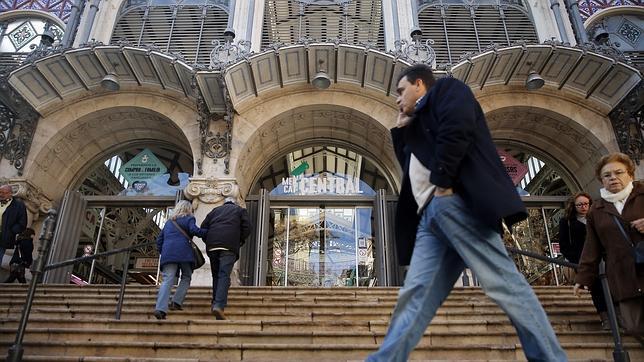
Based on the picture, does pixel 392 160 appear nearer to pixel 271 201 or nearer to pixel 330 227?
pixel 330 227

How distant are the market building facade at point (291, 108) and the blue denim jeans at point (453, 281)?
7754mm

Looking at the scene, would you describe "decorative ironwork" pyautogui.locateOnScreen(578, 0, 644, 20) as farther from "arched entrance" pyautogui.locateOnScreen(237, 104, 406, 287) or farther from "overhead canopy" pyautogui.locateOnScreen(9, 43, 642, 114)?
"arched entrance" pyautogui.locateOnScreen(237, 104, 406, 287)

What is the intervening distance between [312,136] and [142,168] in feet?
15.5

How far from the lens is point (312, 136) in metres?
12.6

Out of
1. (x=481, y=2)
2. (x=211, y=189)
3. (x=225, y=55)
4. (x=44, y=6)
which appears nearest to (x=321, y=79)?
(x=225, y=55)

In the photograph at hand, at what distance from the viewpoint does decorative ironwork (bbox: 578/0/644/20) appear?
520 inches

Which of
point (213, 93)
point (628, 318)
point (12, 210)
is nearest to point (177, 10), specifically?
point (213, 93)

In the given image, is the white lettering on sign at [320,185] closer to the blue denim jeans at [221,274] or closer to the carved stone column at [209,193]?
the carved stone column at [209,193]

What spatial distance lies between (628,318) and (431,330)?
5.81ft

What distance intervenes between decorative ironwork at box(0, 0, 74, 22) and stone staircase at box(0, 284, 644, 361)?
9394mm

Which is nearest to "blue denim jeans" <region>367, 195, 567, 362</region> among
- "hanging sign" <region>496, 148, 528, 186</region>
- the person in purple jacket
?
the person in purple jacket

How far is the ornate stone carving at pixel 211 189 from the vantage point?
10344mm

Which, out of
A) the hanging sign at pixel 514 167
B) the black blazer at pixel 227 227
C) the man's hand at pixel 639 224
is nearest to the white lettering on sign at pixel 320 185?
the hanging sign at pixel 514 167

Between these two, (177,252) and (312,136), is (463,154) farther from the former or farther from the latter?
(312,136)
